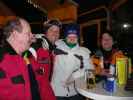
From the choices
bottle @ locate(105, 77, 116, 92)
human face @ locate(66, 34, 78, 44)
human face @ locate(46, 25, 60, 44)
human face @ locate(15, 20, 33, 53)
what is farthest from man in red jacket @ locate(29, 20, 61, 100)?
bottle @ locate(105, 77, 116, 92)

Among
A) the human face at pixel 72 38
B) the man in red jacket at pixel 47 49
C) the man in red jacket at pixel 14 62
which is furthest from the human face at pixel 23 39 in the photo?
the human face at pixel 72 38

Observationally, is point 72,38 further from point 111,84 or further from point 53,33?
point 111,84

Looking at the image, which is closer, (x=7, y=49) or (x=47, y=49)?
(x=7, y=49)

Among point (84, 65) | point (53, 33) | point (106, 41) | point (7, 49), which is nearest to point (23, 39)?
point (7, 49)

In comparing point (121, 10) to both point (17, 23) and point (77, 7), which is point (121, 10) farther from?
point (17, 23)

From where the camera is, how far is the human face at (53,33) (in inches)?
117

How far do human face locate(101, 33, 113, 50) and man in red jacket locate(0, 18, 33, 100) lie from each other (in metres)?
1.31

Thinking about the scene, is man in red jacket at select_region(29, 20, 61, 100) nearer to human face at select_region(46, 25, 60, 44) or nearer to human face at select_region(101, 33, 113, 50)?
human face at select_region(46, 25, 60, 44)

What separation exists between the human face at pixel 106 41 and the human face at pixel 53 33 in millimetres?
588

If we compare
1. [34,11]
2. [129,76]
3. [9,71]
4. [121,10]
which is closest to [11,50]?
[9,71]

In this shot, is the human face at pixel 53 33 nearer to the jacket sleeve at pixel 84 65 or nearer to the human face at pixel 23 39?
the jacket sleeve at pixel 84 65

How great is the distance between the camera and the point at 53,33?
2.98 m

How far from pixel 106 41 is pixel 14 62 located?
1.49 m

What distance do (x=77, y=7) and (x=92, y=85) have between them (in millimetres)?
5396
